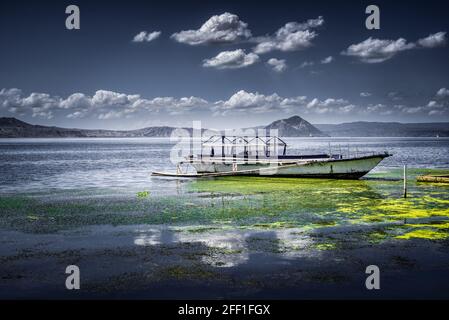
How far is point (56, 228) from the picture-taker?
17797 mm

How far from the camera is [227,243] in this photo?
583 inches

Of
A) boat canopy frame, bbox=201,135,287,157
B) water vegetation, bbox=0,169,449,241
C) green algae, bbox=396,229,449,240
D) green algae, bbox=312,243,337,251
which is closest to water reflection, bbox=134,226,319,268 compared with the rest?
Answer: green algae, bbox=312,243,337,251

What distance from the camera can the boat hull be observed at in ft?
116

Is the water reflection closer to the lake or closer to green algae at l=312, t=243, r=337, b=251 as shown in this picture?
the lake

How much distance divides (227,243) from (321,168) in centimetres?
2295

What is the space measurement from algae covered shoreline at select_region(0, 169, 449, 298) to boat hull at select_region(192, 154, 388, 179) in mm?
9092

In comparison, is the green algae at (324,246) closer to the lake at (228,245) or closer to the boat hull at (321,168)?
the lake at (228,245)

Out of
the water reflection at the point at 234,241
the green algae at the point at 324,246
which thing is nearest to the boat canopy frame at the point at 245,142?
the water reflection at the point at 234,241

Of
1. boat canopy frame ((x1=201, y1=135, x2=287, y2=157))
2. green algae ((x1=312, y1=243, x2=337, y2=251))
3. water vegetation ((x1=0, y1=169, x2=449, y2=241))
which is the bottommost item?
green algae ((x1=312, y1=243, x2=337, y2=251))

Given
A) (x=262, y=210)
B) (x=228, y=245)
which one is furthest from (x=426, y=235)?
(x=262, y=210)

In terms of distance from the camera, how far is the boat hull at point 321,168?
35.4 meters

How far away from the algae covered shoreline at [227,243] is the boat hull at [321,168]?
9.09 meters

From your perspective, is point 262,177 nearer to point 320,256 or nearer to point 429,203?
point 429,203
